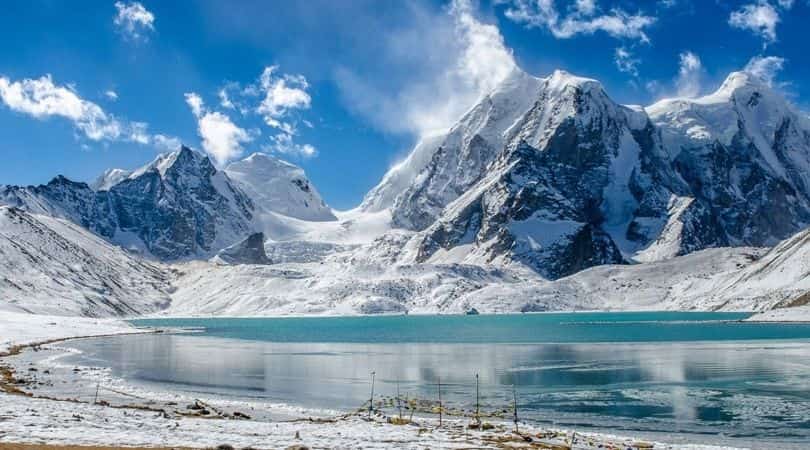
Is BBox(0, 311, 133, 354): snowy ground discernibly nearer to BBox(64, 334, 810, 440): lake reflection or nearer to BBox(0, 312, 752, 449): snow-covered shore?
BBox(64, 334, 810, 440): lake reflection

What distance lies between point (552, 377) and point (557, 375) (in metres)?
1.85

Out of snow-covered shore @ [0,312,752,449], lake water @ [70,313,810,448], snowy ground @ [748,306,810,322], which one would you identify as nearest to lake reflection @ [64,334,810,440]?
lake water @ [70,313,810,448]

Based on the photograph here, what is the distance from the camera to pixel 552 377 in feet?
230

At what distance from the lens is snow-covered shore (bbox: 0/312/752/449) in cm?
3394

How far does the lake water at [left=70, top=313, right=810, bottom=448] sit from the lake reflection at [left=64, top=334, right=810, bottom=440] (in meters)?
0.11

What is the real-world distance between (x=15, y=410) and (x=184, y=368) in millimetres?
41483

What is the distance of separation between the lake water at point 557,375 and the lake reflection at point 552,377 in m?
0.11

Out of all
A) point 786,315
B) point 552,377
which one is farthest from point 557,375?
point 786,315

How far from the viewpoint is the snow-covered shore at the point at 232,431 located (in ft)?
111

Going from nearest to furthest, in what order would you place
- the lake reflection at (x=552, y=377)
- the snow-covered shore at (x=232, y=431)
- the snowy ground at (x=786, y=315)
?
the snow-covered shore at (x=232, y=431) → the lake reflection at (x=552, y=377) → the snowy ground at (x=786, y=315)

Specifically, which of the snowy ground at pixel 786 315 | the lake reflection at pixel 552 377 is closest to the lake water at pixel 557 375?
the lake reflection at pixel 552 377

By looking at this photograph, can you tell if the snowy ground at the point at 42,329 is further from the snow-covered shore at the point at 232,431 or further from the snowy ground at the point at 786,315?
the snowy ground at the point at 786,315

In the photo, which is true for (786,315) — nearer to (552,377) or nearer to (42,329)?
(552,377)

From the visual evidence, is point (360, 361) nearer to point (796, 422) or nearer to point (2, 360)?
point (2, 360)
